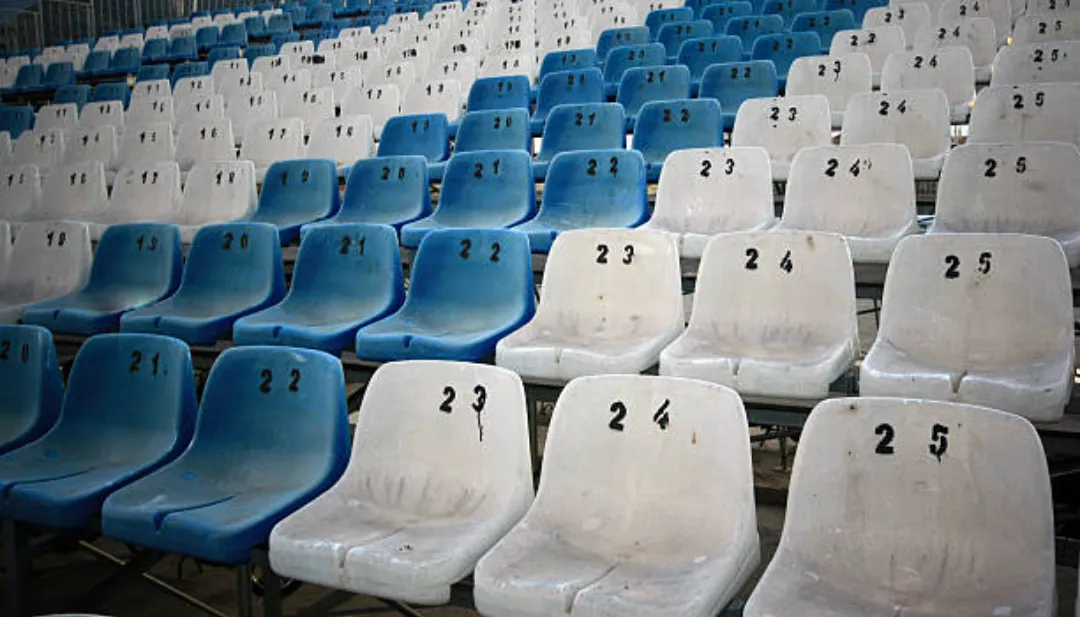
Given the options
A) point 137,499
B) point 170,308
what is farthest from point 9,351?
point 137,499

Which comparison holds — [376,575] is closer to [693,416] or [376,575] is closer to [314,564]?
[314,564]

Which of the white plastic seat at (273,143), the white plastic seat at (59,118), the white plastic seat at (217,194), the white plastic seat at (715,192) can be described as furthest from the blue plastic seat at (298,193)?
the white plastic seat at (59,118)

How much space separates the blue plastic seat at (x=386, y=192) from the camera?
4.70 metres

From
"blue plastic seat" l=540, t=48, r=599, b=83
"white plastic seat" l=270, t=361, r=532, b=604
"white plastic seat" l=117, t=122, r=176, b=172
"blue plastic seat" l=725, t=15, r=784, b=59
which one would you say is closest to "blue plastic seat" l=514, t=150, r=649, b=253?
"white plastic seat" l=270, t=361, r=532, b=604

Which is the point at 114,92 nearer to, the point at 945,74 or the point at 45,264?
the point at 45,264

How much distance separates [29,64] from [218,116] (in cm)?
427

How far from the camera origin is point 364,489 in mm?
2637

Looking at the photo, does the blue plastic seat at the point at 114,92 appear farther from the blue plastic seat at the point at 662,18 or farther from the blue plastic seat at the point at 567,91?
the blue plastic seat at the point at 662,18

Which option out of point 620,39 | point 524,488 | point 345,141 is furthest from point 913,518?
point 620,39

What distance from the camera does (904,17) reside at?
21.4 ft

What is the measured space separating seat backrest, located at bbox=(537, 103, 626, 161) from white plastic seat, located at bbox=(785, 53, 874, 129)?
960 millimetres

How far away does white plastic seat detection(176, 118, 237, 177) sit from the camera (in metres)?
5.97

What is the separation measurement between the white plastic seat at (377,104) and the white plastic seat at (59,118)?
192cm

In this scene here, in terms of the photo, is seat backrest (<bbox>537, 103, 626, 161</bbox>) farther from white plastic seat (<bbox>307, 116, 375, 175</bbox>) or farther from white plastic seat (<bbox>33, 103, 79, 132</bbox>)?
white plastic seat (<bbox>33, 103, 79, 132</bbox>)
